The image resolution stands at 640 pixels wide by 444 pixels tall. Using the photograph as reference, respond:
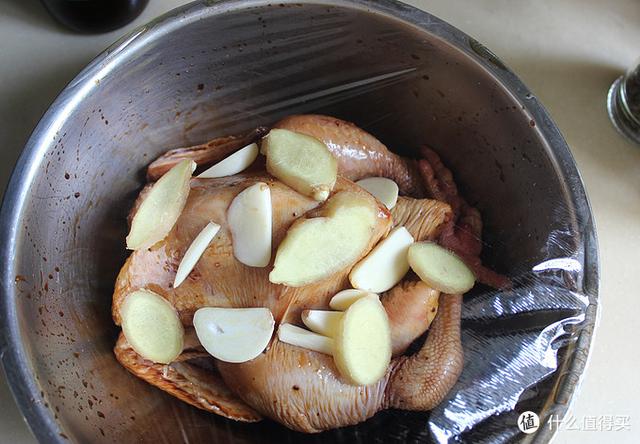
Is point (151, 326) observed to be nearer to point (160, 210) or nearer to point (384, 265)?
point (160, 210)

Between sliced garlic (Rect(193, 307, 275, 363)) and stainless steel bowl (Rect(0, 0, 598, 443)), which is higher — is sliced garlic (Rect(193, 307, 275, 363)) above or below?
below

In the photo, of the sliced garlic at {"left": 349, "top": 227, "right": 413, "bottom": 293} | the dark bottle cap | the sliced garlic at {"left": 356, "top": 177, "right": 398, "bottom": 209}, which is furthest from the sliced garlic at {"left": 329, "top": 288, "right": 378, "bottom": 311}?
the dark bottle cap

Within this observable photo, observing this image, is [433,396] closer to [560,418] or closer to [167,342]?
[560,418]

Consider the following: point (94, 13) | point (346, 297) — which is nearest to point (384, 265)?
point (346, 297)

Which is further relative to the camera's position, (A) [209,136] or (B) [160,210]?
(A) [209,136]

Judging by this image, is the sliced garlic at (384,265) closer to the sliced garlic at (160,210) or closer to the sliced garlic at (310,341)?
the sliced garlic at (310,341)

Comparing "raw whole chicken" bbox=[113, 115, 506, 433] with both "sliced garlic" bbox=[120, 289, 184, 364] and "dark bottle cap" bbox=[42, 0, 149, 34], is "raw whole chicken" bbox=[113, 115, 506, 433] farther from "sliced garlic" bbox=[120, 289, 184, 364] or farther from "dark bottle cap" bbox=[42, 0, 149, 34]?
"dark bottle cap" bbox=[42, 0, 149, 34]

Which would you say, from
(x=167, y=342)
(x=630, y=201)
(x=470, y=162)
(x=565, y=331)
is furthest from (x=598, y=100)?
(x=167, y=342)
